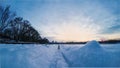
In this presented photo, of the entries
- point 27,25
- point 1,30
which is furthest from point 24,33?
point 1,30

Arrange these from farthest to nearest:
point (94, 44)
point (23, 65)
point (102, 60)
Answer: point (94, 44) < point (102, 60) < point (23, 65)

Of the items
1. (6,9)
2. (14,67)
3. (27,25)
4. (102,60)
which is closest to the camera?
(14,67)

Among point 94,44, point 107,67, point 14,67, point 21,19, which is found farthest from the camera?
point 21,19

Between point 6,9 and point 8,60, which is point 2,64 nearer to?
point 8,60

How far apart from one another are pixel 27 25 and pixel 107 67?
149 feet

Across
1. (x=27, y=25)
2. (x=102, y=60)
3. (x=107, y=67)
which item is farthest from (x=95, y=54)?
(x=27, y=25)

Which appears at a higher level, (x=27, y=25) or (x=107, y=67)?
(x=27, y=25)

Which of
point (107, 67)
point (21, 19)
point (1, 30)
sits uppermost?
point (21, 19)

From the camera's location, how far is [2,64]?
384 centimetres

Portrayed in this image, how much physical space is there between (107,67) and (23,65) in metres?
2.21

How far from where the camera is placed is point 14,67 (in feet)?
12.3

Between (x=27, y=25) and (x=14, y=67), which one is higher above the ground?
(x=27, y=25)

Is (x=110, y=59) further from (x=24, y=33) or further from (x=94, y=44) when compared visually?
(x=24, y=33)

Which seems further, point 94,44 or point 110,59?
point 94,44
